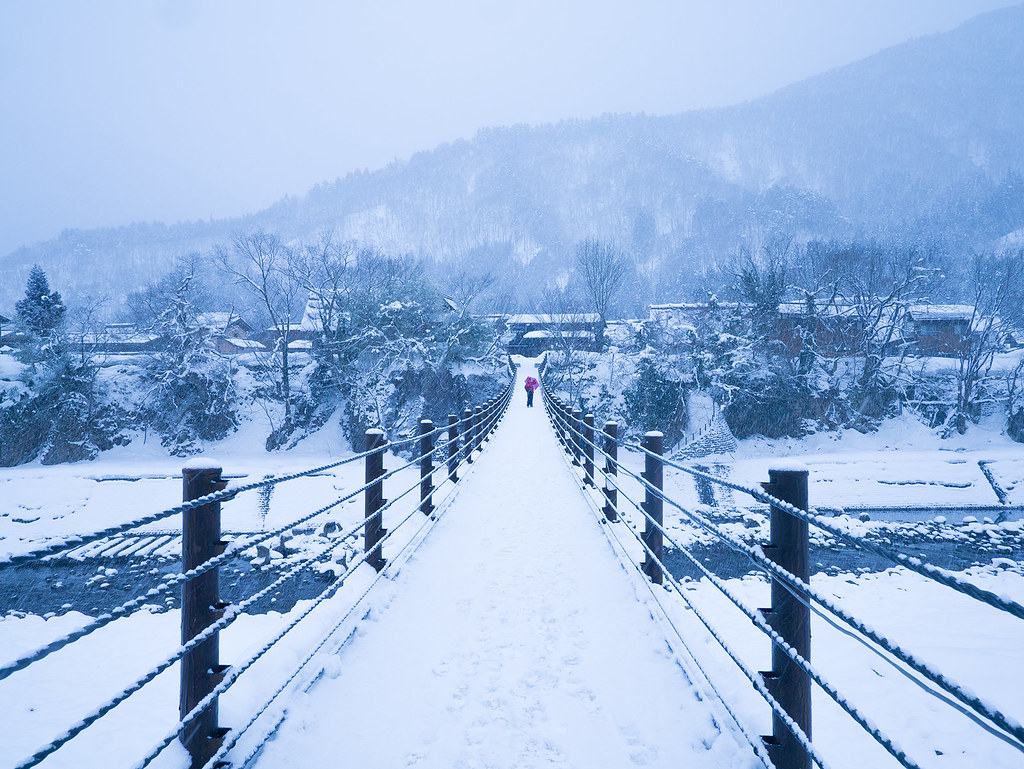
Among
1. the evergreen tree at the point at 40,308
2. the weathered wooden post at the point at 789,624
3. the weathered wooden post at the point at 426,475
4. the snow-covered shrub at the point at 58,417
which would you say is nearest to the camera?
the weathered wooden post at the point at 789,624

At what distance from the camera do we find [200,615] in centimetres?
195

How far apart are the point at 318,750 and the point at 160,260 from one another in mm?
103784

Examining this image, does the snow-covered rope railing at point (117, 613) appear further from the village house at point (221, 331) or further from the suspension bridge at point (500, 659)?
the village house at point (221, 331)

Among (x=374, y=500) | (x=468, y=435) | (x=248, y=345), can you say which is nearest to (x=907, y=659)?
(x=374, y=500)

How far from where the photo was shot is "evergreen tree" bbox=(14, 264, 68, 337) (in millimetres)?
28719

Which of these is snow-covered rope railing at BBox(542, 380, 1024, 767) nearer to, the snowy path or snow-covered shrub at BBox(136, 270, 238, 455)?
the snowy path

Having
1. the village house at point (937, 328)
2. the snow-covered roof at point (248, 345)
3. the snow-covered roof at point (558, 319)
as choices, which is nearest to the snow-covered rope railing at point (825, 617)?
the snow-covered roof at point (248, 345)

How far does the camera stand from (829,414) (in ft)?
92.1

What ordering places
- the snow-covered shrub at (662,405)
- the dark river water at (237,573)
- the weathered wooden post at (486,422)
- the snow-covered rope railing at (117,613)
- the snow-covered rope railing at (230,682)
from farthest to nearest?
the snow-covered shrub at (662,405) → the weathered wooden post at (486,422) → the dark river water at (237,573) → the snow-covered rope railing at (230,682) → the snow-covered rope railing at (117,613)

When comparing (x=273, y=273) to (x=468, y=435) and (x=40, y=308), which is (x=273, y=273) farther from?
(x=468, y=435)

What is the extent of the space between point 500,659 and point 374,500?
5.59 feet

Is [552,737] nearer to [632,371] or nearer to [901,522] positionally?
[901,522]

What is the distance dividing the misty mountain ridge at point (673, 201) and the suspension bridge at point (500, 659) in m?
41.2

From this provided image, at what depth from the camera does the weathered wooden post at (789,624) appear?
6.30 feet
